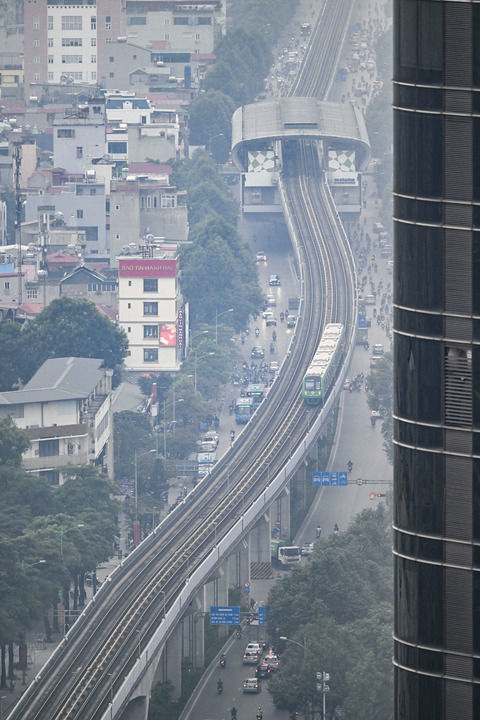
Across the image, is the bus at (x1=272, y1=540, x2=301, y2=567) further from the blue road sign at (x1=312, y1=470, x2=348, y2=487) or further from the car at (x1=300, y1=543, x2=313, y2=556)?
the blue road sign at (x1=312, y1=470, x2=348, y2=487)

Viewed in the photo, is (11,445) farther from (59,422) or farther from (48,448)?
(59,422)

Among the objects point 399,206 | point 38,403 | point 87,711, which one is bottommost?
point 87,711

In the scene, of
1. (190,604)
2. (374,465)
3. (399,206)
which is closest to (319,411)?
(374,465)

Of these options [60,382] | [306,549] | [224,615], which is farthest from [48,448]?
[224,615]

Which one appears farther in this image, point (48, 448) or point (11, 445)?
point (48, 448)

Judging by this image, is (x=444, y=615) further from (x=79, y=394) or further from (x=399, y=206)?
(x=79, y=394)

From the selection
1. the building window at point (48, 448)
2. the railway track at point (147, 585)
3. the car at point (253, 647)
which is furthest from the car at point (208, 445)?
the car at point (253, 647)

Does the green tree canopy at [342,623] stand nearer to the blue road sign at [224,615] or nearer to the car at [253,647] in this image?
the car at [253,647]
